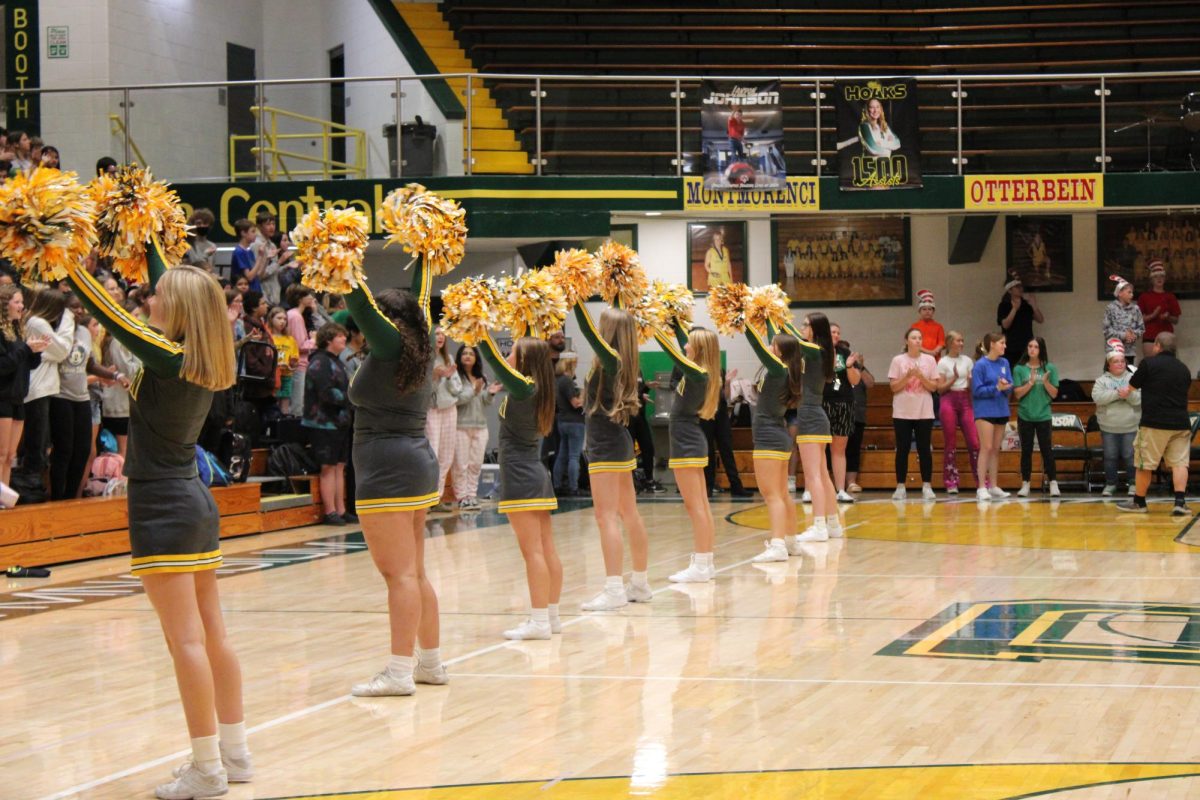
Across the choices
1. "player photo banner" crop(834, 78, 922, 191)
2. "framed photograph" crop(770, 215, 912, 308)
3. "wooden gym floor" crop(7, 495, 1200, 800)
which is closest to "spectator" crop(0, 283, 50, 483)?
"wooden gym floor" crop(7, 495, 1200, 800)

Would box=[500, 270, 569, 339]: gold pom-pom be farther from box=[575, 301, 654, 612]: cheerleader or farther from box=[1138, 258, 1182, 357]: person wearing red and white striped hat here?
box=[1138, 258, 1182, 357]: person wearing red and white striped hat

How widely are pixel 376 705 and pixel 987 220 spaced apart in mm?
14442

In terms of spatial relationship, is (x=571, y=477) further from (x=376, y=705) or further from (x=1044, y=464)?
(x=376, y=705)

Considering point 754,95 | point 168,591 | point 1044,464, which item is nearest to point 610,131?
point 754,95

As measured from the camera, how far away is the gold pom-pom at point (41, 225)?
4.15m

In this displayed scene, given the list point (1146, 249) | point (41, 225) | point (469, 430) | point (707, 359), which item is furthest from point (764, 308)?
point (1146, 249)

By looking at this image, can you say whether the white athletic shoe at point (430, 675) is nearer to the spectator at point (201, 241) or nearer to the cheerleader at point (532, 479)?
the cheerleader at point (532, 479)

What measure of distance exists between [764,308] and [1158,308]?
30.7 ft

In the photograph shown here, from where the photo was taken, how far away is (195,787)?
4469 mm

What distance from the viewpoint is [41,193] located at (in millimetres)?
4191

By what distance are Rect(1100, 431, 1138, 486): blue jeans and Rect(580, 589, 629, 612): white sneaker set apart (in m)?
8.53

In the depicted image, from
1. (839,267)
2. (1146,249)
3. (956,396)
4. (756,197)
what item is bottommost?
(956,396)

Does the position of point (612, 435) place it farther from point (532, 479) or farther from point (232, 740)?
point (232, 740)

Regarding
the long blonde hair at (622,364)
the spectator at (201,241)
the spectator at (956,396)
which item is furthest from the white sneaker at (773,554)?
the spectator at (201,241)
